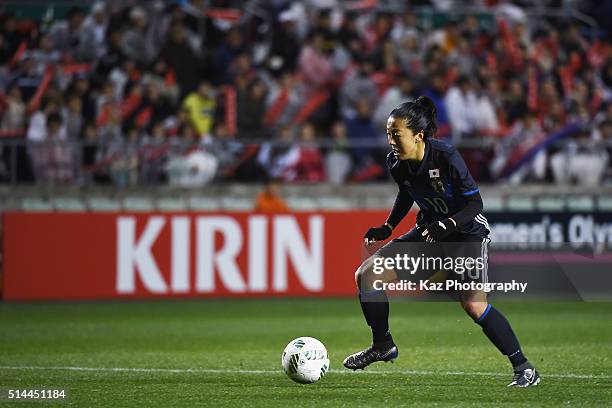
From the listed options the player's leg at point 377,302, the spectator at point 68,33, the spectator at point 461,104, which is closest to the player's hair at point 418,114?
the player's leg at point 377,302

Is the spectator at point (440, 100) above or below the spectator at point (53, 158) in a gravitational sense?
above

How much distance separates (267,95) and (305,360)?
9.78 metres

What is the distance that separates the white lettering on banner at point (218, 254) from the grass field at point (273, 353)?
0.97 feet

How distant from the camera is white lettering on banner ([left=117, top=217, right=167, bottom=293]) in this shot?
1599cm

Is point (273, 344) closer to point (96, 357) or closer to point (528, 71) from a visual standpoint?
point (96, 357)

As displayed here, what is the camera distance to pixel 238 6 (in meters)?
19.3

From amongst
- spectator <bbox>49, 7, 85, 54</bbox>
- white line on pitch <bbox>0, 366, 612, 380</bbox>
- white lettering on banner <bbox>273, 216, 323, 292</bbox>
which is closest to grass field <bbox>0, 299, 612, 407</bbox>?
white line on pitch <bbox>0, 366, 612, 380</bbox>

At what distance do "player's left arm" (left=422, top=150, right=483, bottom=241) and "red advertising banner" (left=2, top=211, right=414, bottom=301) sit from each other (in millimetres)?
8311

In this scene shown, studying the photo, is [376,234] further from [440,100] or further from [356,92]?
[440,100]

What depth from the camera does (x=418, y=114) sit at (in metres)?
7.89

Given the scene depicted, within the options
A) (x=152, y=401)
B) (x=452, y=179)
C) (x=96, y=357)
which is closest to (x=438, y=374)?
(x=452, y=179)

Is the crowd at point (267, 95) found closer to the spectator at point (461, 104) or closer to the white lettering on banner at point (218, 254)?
the spectator at point (461, 104)

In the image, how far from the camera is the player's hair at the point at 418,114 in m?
7.86

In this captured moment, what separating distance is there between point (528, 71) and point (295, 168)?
187 inches
